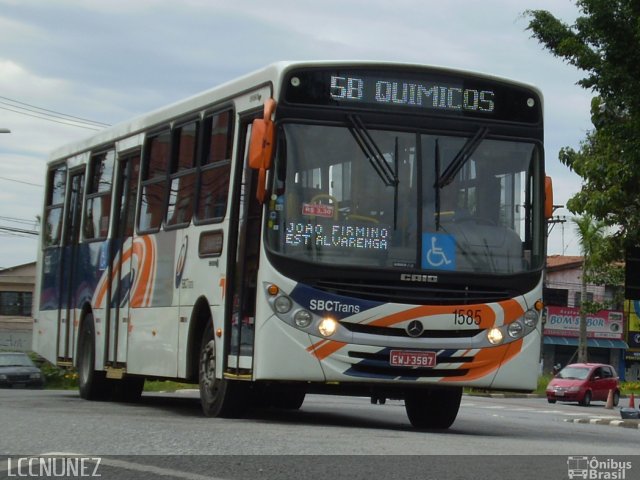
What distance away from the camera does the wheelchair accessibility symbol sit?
43.0 ft

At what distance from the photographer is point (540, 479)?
341 inches

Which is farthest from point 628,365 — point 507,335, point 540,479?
point 540,479

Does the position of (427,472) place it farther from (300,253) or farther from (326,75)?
(326,75)

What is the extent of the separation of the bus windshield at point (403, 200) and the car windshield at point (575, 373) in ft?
113

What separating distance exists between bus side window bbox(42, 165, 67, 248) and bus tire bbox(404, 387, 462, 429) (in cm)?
816

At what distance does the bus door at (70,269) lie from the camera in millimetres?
20000

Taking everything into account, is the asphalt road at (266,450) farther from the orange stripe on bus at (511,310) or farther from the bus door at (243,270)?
the orange stripe on bus at (511,310)

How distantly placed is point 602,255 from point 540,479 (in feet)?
56.1

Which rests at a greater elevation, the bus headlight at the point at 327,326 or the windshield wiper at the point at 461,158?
the windshield wiper at the point at 461,158

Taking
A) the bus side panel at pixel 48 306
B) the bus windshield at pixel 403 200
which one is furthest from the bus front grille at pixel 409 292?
the bus side panel at pixel 48 306

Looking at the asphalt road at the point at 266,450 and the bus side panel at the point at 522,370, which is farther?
the bus side panel at the point at 522,370

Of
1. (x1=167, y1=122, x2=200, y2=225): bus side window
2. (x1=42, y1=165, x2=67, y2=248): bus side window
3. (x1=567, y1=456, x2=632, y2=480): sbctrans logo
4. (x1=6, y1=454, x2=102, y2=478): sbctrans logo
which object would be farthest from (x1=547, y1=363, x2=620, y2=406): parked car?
(x1=6, y1=454, x2=102, y2=478): sbctrans logo

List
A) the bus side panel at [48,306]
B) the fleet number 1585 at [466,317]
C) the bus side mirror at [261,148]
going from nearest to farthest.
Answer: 1. the bus side mirror at [261,148]
2. the fleet number 1585 at [466,317]
3. the bus side panel at [48,306]

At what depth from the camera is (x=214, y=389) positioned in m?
14.0
